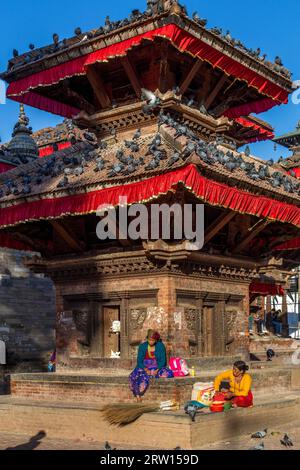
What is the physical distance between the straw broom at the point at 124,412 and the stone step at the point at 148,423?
11cm

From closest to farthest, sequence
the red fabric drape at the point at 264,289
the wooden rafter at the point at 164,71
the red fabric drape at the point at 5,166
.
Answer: the wooden rafter at the point at 164,71, the red fabric drape at the point at 264,289, the red fabric drape at the point at 5,166

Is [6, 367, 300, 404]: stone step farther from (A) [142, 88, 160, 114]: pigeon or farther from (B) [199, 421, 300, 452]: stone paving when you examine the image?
(A) [142, 88, 160, 114]: pigeon

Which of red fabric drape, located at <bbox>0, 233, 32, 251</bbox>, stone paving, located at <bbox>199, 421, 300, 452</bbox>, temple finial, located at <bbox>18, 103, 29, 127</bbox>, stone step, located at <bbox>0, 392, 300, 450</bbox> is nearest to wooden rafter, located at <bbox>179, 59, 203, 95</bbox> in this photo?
red fabric drape, located at <bbox>0, 233, 32, 251</bbox>

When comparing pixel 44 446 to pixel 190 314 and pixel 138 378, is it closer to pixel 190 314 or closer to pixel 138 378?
pixel 138 378

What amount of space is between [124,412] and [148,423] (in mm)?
537

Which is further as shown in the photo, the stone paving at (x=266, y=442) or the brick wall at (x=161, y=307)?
the brick wall at (x=161, y=307)

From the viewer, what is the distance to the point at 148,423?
35.6 feet

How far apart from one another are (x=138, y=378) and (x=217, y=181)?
3.92 meters

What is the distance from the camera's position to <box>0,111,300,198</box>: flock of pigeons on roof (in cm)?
1261

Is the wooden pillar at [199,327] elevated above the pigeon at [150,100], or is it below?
below

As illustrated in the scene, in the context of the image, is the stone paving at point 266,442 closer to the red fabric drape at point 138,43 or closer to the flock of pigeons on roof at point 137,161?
the flock of pigeons on roof at point 137,161

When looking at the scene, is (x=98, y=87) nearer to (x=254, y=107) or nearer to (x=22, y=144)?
(x=254, y=107)

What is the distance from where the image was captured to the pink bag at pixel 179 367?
12.7 metres

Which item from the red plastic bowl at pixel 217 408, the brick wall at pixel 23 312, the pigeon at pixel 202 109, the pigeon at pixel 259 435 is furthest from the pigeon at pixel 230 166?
the brick wall at pixel 23 312
